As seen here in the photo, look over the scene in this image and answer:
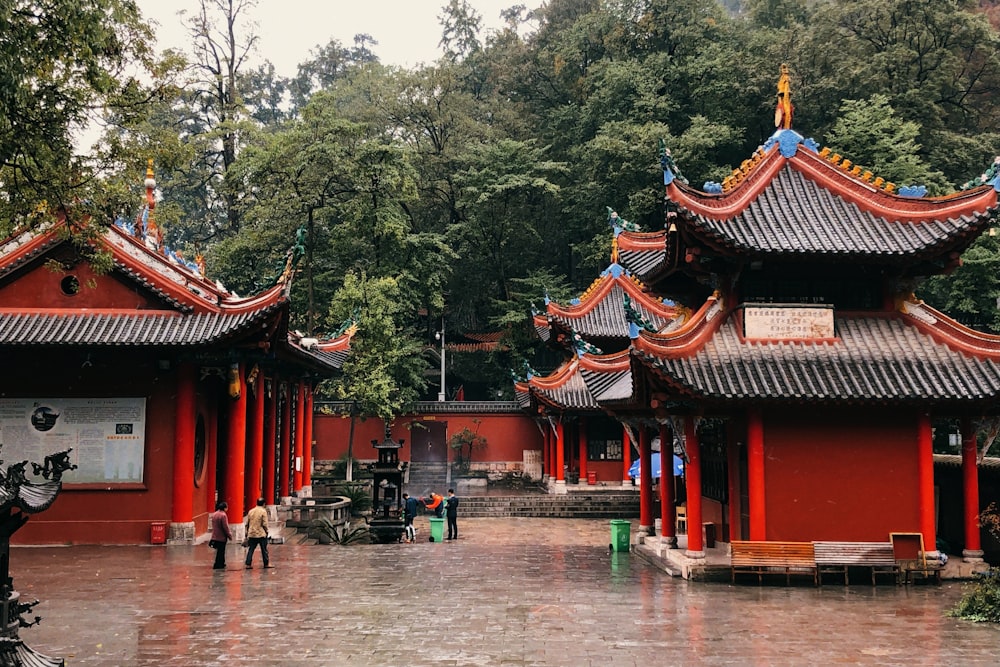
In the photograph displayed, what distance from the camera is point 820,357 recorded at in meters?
16.8

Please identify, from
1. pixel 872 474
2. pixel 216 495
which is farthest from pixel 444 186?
pixel 872 474

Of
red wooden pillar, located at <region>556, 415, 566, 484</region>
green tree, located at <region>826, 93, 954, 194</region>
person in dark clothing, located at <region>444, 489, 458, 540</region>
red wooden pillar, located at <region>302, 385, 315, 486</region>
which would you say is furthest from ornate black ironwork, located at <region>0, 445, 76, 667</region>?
green tree, located at <region>826, 93, 954, 194</region>

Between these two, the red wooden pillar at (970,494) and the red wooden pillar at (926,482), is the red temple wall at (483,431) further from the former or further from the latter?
the red wooden pillar at (926,482)

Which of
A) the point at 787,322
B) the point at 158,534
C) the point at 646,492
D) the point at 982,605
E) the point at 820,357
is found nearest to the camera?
the point at 982,605

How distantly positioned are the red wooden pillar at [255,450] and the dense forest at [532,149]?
755 cm

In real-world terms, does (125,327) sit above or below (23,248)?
below

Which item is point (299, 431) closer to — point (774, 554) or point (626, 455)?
point (626, 455)

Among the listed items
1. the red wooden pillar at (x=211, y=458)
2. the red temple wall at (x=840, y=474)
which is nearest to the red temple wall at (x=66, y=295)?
the red wooden pillar at (x=211, y=458)

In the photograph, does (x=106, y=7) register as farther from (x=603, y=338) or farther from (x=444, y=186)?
(x=444, y=186)

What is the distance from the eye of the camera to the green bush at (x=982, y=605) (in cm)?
1284

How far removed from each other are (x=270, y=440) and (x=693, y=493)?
1436cm

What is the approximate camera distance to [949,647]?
11180 mm

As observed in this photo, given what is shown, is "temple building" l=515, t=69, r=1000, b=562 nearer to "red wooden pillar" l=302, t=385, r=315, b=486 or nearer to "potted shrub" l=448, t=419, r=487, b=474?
"red wooden pillar" l=302, t=385, r=315, b=486

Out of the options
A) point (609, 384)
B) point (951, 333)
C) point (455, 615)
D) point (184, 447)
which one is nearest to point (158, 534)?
point (184, 447)
